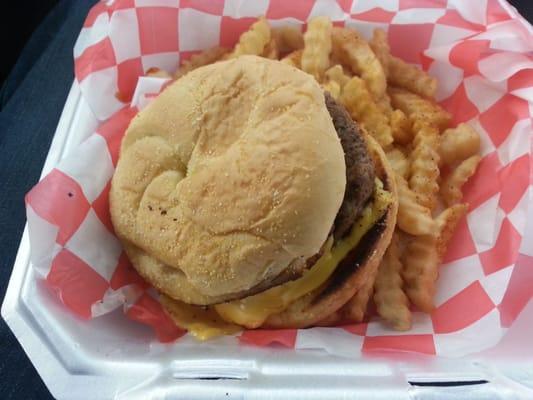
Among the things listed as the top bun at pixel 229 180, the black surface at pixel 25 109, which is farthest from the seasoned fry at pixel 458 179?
the black surface at pixel 25 109

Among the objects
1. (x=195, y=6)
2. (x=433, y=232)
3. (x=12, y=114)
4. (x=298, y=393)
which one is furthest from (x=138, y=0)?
(x=298, y=393)

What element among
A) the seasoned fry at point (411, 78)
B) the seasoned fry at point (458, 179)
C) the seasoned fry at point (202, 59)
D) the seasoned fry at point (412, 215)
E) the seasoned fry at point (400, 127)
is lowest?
the seasoned fry at point (458, 179)

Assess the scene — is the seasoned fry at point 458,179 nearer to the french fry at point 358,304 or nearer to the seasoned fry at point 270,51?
the french fry at point 358,304

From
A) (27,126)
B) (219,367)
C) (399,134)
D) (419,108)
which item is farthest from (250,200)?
(27,126)

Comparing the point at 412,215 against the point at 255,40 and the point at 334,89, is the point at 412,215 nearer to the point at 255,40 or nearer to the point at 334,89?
the point at 334,89

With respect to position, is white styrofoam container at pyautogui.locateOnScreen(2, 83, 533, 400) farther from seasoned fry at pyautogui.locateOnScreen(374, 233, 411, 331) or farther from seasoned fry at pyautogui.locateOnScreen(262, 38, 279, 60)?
seasoned fry at pyautogui.locateOnScreen(262, 38, 279, 60)

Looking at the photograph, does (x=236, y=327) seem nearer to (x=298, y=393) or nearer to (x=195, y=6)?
(x=298, y=393)
